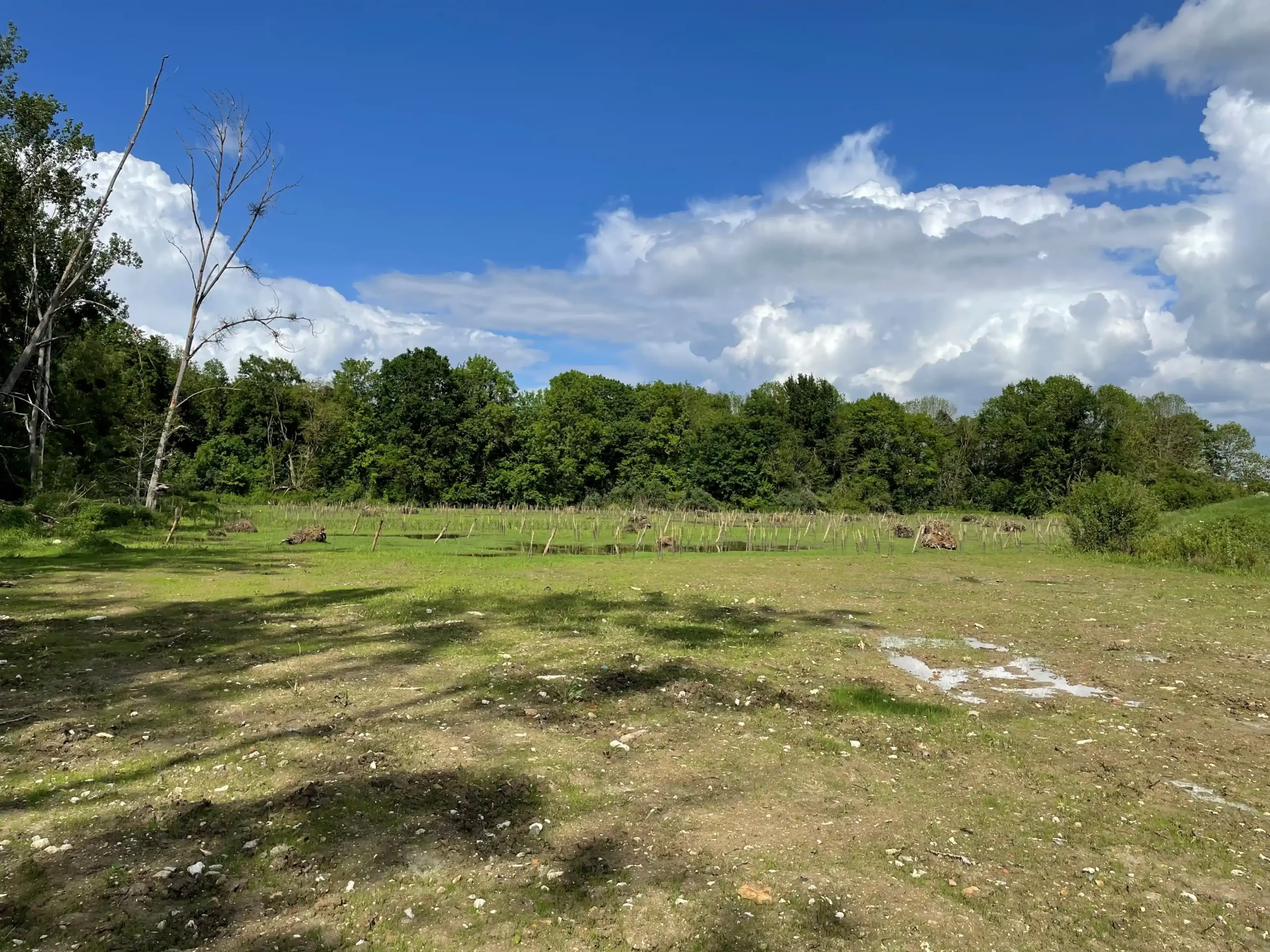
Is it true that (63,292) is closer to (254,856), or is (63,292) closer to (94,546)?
(94,546)

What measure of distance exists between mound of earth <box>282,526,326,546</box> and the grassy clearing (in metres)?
15.3

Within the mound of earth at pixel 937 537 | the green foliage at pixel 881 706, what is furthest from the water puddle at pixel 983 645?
the mound of earth at pixel 937 537

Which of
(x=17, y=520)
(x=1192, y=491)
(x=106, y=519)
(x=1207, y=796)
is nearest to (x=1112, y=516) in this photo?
(x=1207, y=796)

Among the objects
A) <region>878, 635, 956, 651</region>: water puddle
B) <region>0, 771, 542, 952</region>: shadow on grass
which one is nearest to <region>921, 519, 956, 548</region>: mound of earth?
<region>878, 635, 956, 651</region>: water puddle

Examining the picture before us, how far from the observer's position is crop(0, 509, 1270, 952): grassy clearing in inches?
146

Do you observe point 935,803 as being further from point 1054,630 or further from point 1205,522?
point 1205,522

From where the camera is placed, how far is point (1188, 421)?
60.4m

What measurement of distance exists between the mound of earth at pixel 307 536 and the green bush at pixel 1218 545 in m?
29.2

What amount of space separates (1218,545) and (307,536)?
100 feet

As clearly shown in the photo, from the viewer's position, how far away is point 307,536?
2738 cm

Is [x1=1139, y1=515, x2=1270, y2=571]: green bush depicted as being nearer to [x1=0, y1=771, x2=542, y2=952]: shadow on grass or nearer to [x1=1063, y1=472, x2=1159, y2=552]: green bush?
[x1=1063, y1=472, x2=1159, y2=552]: green bush

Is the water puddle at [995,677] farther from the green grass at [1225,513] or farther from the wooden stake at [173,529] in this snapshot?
the wooden stake at [173,529]

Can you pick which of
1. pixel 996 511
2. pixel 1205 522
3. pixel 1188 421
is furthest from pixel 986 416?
pixel 1205 522

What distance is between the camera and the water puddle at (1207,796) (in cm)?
521
